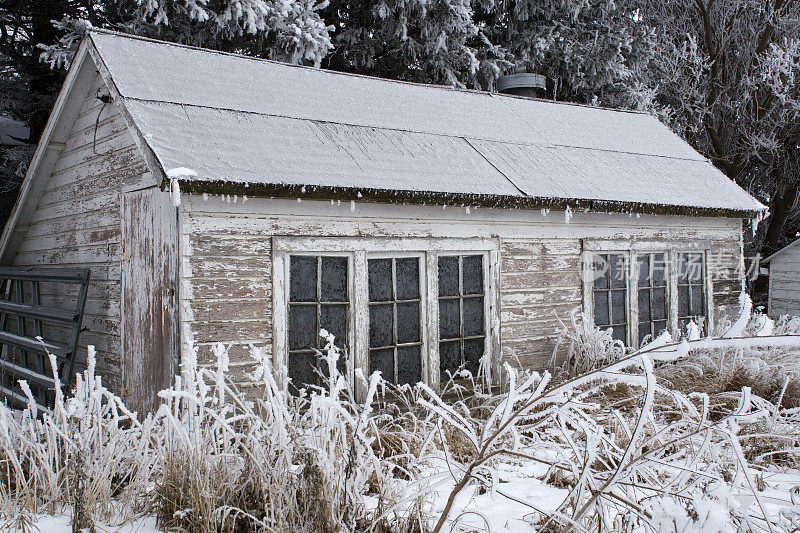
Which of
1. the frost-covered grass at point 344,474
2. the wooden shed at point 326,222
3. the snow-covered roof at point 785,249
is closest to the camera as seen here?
the frost-covered grass at point 344,474

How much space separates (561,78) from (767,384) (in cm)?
1174

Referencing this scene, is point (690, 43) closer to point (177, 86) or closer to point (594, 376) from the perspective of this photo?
point (177, 86)

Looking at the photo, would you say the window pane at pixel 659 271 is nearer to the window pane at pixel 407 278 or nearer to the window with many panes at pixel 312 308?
the window pane at pixel 407 278

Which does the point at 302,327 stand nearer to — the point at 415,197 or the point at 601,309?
the point at 415,197

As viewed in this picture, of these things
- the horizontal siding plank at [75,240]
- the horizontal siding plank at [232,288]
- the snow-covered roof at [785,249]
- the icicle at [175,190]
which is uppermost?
the icicle at [175,190]

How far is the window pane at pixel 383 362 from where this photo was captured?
6.31 meters

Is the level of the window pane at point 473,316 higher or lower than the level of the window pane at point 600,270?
lower

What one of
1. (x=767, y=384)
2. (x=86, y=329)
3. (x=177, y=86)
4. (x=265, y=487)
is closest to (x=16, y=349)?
(x=86, y=329)

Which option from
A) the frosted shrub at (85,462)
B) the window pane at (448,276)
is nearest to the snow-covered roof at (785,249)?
the window pane at (448,276)

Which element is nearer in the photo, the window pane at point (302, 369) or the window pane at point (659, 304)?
the window pane at point (302, 369)

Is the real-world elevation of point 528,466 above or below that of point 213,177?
below

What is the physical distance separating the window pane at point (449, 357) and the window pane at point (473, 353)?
94 mm

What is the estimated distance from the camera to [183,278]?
209 inches

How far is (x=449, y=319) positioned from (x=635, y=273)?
3.02 meters
